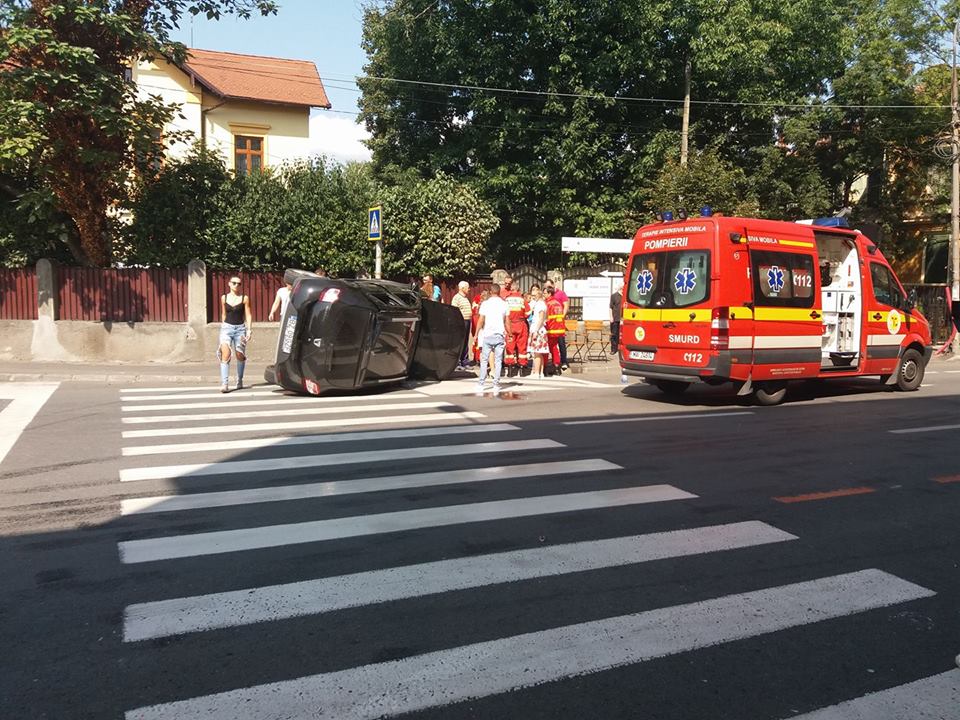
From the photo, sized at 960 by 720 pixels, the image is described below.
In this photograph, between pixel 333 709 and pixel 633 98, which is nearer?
pixel 333 709

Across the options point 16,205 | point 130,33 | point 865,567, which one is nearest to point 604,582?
point 865,567

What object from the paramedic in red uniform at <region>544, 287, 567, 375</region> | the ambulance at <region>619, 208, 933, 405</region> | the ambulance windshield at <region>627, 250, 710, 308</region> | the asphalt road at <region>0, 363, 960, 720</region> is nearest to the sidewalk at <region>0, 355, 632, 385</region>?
the paramedic in red uniform at <region>544, 287, 567, 375</region>

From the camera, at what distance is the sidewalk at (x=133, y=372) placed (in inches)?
545

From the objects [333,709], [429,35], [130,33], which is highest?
[429,35]

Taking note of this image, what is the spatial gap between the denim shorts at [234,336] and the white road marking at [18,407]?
2648 millimetres

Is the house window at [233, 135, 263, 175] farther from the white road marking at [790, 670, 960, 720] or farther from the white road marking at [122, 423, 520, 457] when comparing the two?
the white road marking at [790, 670, 960, 720]

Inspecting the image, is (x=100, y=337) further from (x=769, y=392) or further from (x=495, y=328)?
(x=769, y=392)

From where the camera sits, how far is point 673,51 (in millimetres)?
26766

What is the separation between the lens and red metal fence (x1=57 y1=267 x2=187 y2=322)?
16.5 m

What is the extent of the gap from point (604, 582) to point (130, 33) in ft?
48.4

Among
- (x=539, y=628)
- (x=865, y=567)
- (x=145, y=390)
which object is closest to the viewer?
(x=539, y=628)

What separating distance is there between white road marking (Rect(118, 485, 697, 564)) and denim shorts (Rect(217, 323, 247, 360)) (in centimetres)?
762

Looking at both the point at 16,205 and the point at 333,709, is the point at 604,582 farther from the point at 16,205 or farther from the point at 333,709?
the point at 16,205

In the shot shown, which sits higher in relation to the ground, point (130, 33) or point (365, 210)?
point (130, 33)
